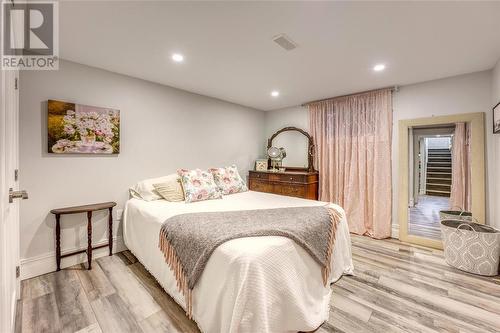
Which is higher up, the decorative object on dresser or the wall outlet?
the decorative object on dresser

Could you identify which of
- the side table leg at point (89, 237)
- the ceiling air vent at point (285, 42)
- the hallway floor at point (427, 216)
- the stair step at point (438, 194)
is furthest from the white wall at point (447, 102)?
the side table leg at point (89, 237)

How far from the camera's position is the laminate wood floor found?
158 centimetres

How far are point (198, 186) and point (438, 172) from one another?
13.8 ft

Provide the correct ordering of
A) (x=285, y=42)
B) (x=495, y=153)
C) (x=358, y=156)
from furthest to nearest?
(x=358, y=156) < (x=495, y=153) < (x=285, y=42)

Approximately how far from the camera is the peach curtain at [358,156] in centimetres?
332

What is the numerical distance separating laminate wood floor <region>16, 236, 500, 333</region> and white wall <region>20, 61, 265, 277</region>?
0.47 meters

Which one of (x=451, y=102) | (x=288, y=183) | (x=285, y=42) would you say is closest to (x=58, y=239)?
(x=285, y=42)

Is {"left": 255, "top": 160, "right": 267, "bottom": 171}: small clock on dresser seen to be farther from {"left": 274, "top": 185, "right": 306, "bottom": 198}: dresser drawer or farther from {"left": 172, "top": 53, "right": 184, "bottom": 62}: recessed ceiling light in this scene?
{"left": 172, "top": 53, "right": 184, "bottom": 62}: recessed ceiling light

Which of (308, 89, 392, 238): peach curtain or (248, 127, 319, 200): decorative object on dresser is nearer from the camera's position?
(308, 89, 392, 238): peach curtain

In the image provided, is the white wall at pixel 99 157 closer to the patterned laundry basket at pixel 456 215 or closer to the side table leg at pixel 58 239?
the side table leg at pixel 58 239

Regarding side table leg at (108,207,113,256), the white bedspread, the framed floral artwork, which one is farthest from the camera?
Answer: side table leg at (108,207,113,256)

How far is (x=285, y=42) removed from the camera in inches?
79.7

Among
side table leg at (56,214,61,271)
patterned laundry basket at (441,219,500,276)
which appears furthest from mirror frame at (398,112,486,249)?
side table leg at (56,214,61,271)

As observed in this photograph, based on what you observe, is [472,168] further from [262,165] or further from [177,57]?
[177,57]
